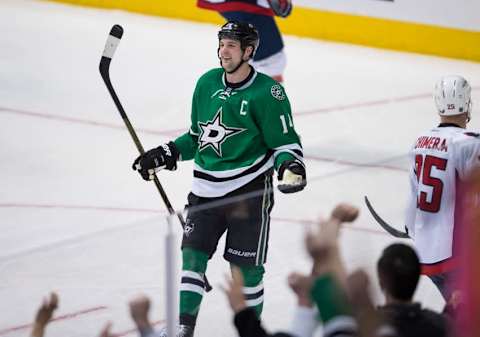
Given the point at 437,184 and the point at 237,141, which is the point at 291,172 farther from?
the point at 437,184

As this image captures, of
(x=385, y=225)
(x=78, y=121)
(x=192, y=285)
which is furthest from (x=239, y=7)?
(x=385, y=225)

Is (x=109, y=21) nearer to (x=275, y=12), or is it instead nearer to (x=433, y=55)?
(x=433, y=55)

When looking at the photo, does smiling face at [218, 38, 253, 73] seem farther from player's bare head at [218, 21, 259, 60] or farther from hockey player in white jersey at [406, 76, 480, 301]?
hockey player in white jersey at [406, 76, 480, 301]

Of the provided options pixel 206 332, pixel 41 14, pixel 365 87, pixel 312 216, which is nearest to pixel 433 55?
pixel 365 87

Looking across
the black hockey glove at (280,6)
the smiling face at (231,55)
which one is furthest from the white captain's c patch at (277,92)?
the black hockey glove at (280,6)

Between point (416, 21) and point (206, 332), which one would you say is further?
Result: point (416, 21)

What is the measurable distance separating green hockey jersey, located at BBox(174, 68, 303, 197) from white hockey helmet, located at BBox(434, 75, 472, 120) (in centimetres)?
47

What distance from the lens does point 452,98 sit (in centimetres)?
359

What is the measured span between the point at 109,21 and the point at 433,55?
2.65 metres

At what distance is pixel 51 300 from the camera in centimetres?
251

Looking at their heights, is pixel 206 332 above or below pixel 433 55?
below

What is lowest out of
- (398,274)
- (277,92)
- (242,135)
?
(398,274)

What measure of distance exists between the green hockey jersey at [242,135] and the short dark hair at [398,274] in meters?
1.35

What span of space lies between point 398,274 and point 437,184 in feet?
3.85
